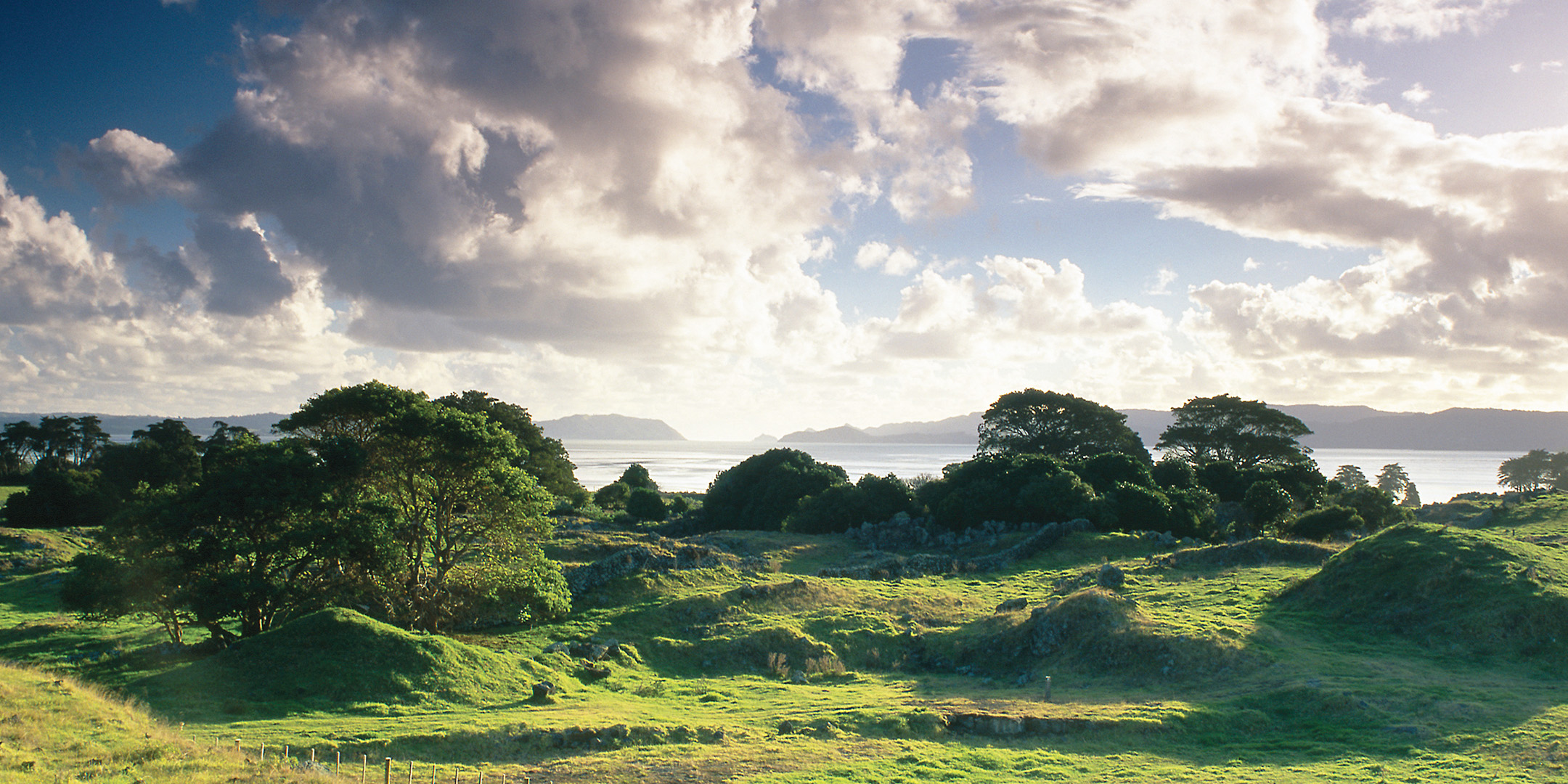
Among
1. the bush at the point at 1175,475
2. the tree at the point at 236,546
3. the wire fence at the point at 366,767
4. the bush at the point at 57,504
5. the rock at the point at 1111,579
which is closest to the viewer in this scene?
the wire fence at the point at 366,767

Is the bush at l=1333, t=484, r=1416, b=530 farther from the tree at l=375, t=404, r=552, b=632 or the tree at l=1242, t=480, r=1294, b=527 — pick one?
the tree at l=375, t=404, r=552, b=632

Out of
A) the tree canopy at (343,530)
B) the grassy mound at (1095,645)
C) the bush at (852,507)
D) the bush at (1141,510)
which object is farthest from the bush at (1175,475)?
the tree canopy at (343,530)

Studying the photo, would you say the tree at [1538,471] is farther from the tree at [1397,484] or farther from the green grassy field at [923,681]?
the green grassy field at [923,681]

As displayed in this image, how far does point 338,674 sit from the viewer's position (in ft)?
62.5

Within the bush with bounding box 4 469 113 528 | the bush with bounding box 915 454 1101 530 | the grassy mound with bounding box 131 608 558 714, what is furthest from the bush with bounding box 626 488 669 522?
the grassy mound with bounding box 131 608 558 714

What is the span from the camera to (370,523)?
23156 mm

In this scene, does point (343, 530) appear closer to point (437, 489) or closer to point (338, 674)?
point (437, 489)

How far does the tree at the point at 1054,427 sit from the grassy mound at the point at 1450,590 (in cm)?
4163

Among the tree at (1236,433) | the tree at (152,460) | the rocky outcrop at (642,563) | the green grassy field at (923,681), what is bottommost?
the green grassy field at (923,681)

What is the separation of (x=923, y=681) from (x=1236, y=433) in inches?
2371

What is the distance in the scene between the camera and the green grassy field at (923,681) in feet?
49.8

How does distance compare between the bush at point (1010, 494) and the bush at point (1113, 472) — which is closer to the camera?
the bush at point (1010, 494)

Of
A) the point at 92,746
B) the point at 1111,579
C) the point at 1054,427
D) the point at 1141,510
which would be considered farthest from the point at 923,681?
the point at 1054,427

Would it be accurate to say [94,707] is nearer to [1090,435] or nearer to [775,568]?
[775,568]
